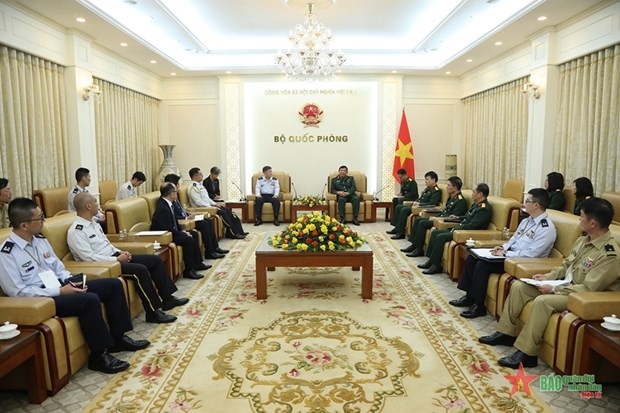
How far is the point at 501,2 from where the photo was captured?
670 centimetres

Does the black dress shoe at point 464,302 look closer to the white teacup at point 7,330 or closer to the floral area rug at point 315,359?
the floral area rug at point 315,359

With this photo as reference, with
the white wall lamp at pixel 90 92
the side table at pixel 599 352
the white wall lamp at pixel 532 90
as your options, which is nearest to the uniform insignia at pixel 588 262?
the side table at pixel 599 352

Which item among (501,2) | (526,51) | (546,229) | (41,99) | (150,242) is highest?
(501,2)

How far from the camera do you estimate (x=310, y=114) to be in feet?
36.3

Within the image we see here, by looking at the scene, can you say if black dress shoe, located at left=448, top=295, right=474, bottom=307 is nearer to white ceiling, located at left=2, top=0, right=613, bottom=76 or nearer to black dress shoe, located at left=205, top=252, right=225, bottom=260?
black dress shoe, located at left=205, top=252, right=225, bottom=260

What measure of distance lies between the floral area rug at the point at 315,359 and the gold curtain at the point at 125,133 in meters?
4.46

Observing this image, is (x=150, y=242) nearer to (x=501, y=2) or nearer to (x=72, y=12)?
(x=72, y=12)

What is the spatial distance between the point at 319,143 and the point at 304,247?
6742 millimetres

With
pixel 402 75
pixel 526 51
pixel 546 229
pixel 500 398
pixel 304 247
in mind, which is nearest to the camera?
pixel 500 398

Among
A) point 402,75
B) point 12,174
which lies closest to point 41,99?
point 12,174

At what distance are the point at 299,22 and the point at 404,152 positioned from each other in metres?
4.15

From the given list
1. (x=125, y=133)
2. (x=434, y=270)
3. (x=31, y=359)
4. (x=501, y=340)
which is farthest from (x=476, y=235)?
(x=125, y=133)

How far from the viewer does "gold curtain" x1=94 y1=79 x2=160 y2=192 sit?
8.12 metres

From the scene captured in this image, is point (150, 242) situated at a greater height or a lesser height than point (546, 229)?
lesser
